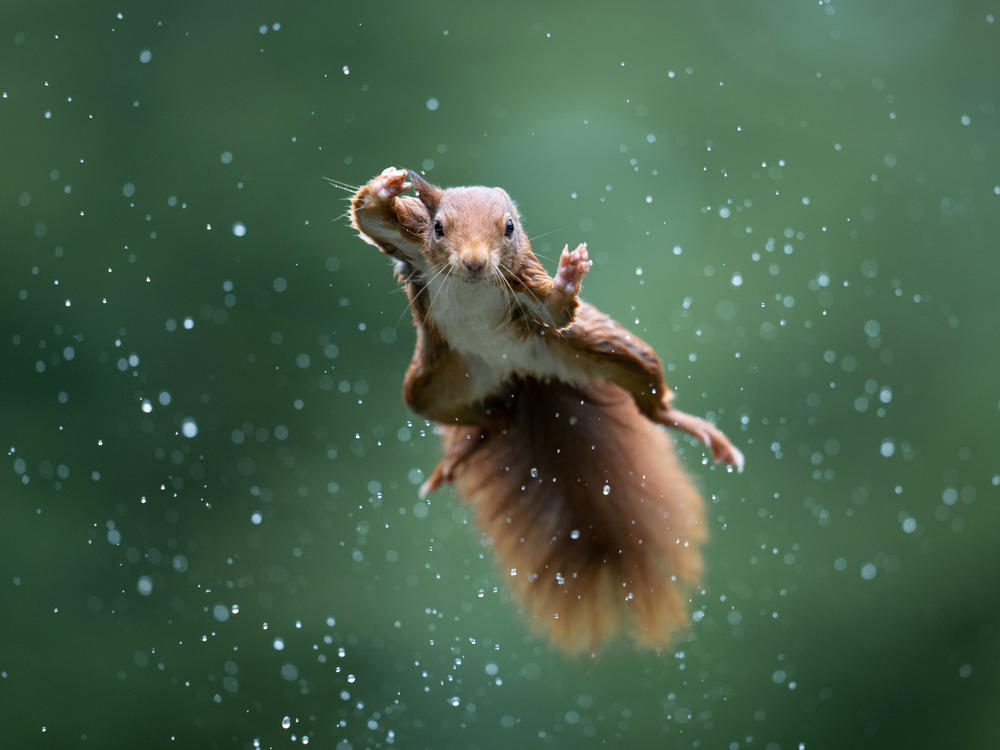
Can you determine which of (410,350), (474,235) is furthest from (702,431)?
(410,350)

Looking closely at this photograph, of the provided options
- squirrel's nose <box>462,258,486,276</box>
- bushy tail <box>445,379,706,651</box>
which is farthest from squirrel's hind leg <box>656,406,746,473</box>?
squirrel's nose <box>462,258,486,276</box>

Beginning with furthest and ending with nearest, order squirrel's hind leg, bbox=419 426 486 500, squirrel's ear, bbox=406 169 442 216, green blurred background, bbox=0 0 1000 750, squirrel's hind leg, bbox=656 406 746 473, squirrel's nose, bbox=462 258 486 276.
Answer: green blurred background, bbox=0 0 1000 750 → squirrel's hind leg, bbox=419 426 486 500 → squirrel's hind leg, bbox=656 406 746 473 → squirrel's ear, bbox=406 169 442 216 → squirrel's nose, bbox=462 258 486 276

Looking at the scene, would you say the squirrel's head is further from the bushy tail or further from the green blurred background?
the green blurred background

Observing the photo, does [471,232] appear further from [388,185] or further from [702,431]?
[702,431]

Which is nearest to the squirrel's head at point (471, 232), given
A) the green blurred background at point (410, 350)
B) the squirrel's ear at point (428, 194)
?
the squirrel's ear at point (428, 194)

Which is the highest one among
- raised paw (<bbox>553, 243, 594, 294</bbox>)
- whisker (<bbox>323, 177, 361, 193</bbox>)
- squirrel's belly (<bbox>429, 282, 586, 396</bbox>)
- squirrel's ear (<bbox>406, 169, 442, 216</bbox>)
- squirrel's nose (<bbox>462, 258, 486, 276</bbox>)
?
whisker (<bbox>323, 177, 361, 193</bbox>)

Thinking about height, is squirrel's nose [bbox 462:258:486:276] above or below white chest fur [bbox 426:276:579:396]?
below

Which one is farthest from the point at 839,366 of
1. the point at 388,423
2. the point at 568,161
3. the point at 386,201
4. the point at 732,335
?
the point at 386,201

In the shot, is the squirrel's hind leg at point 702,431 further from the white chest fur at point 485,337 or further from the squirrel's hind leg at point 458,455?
the squirrel's hind leg at point 458,455
